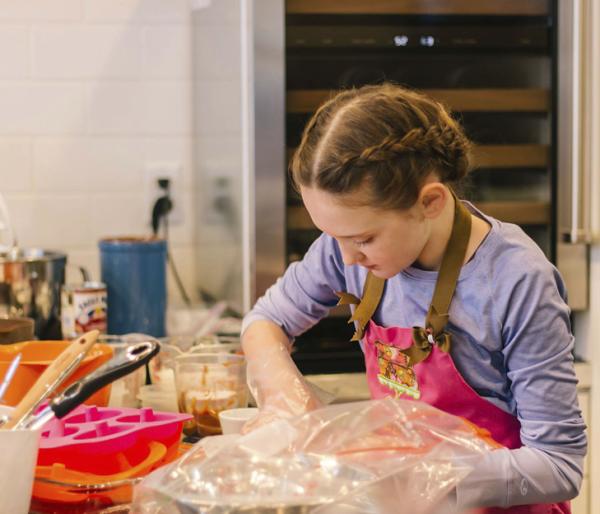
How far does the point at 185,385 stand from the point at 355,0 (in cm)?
87

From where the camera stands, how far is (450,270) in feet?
4.36

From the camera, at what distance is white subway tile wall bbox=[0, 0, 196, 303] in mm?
2430

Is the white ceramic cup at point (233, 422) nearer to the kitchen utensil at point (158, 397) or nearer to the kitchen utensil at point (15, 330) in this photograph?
the kitchen utensil at point (158, 397)

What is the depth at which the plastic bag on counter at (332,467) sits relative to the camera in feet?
2.88

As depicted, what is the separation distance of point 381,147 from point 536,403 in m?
0.36


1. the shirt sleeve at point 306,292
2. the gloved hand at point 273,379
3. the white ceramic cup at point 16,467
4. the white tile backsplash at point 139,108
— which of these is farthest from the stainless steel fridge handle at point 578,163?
the white ceramic cup at point 16,467

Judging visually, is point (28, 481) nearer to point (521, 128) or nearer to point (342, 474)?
point (342, 474)

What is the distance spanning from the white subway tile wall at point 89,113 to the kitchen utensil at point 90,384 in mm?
1357

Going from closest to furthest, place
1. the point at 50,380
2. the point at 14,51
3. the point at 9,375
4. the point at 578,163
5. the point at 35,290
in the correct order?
1. the point at 50,380
2. the point at 9,375
3. the point at 35,290
4. the point at 578,163
5. the point at 14,51

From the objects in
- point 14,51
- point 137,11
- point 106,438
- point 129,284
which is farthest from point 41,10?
point 106,438

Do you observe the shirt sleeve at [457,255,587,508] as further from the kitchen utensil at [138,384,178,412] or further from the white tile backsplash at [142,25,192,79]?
the white tile backsplash at [142,25,192,79]

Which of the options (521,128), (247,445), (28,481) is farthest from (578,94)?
(28,481)

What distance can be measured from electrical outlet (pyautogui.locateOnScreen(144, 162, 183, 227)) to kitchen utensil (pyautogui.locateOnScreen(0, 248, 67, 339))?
56cm

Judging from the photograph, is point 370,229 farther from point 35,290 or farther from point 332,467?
point 35,290
